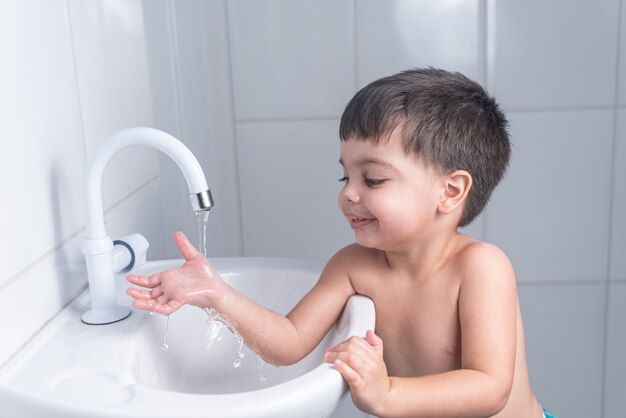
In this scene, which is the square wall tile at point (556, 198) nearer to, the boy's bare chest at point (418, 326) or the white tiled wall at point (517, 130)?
the white tiled wall at point (517, 130)

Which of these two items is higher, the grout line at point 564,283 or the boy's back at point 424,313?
the boy's back at point 424,313

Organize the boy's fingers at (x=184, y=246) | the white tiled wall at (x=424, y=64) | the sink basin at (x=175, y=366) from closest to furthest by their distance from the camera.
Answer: the sink basin at (x=175, y=366) → the boy's fingers at (x=184, y=246) → the white tiled wall at (x=424, y=64)

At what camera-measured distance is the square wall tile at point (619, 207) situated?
1.48 meters

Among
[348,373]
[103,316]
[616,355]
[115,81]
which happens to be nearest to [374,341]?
[348,373]

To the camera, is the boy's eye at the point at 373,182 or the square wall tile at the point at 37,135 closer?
the square wall tile at the point at 37,135

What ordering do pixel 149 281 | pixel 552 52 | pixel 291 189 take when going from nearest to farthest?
pixel 149 281 < pixel 552 52 < pixel 291 189

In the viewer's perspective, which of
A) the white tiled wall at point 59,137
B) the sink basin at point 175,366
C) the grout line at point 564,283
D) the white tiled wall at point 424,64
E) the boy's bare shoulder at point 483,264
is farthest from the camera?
the grout line at point 564,283

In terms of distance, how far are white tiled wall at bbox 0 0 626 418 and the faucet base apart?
1.09ft

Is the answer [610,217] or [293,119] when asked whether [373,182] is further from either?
[610,217]

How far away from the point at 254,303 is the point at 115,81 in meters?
0.38

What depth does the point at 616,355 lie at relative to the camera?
1.60 meters

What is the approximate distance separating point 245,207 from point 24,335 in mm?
849

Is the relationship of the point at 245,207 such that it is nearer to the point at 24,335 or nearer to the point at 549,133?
the point at 549,133

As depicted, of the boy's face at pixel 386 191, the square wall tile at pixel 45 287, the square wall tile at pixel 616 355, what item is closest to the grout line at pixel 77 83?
the square wall tile at pixel 45 287
